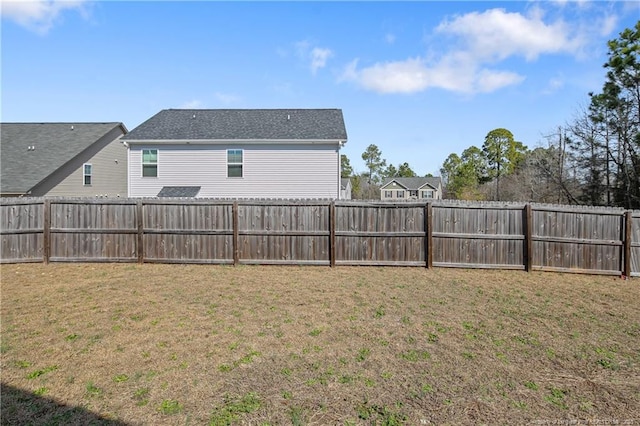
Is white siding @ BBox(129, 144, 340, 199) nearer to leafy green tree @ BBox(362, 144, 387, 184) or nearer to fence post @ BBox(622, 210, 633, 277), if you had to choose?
fence post @ BBox(622, 210, 633, 277)

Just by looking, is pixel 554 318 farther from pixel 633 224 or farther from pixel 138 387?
pixel 138 387

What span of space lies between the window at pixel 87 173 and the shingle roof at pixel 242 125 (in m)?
5.92

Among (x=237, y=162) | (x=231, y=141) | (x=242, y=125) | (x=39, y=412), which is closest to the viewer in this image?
(x=39, y=412)

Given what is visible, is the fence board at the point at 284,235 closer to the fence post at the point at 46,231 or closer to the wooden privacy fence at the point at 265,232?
the wooden privacy fence at the point at 265,232

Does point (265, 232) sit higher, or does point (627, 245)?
point (265, 232)

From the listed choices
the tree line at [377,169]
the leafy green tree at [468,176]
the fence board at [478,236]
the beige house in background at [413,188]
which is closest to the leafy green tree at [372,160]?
the tree line at [377,169]

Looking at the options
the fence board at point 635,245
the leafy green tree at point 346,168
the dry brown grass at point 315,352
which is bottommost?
the dry brown grass at point 315,352

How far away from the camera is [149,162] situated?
52.5ft

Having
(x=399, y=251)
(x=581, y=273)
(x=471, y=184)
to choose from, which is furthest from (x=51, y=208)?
(x=471, y=184)

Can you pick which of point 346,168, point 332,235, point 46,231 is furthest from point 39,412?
point 346,168

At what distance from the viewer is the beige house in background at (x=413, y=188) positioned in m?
55.9

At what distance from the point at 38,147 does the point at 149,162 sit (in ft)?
26.2

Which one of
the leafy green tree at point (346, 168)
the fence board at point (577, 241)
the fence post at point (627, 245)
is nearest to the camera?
the fence post at point (627, 245)

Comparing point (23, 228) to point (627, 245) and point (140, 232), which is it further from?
point (627, 245)
